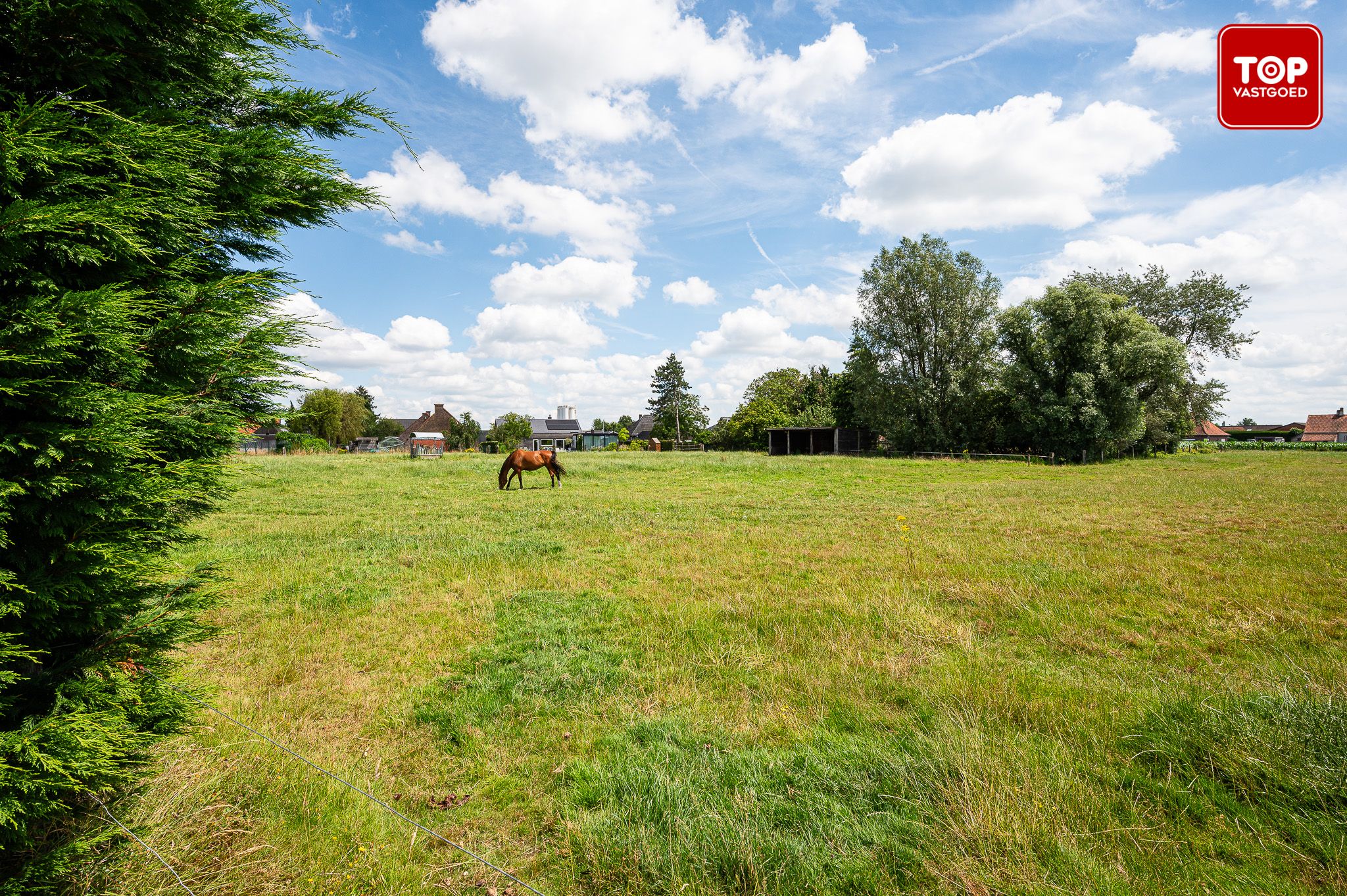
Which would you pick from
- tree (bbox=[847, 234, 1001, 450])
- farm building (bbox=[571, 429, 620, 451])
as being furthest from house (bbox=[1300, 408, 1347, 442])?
farm building (bbox=[571, 429, 620, 451])

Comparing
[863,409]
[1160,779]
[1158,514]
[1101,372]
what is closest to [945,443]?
[863,409]

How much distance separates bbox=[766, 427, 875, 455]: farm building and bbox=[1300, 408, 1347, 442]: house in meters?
97.1

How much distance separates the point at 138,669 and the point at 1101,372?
48.2 metres

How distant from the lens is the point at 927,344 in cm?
4656

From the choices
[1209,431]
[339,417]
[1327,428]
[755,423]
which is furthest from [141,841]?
[1327,428]

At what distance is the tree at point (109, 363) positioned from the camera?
7.13 feet

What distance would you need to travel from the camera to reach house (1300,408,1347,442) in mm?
94500

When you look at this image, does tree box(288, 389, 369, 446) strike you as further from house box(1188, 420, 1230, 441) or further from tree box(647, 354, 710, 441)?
house box(1188, 420, 1230, 441)

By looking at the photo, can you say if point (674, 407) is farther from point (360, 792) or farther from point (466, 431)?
point (360, 792)

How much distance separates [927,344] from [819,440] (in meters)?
13.2

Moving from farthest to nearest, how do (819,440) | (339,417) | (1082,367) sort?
(339,417) → (819,440) → (1082,367)

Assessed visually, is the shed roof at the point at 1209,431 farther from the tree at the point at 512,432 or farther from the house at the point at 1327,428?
the tree at the point at 512,432

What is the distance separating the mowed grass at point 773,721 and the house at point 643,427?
84.0 metres

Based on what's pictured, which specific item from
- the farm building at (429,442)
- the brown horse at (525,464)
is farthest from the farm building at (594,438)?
the brown horse at (525,464)
